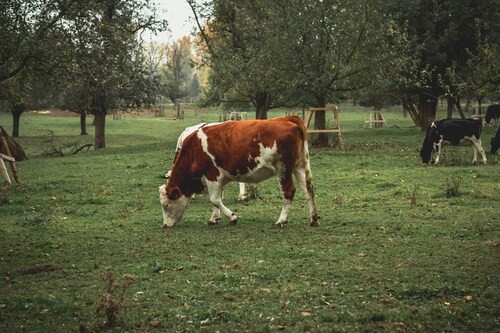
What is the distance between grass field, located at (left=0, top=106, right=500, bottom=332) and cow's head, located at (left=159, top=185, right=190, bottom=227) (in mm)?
313

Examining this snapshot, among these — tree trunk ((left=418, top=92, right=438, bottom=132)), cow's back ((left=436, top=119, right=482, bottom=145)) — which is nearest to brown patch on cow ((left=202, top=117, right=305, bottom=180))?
cow's back ((left=436, top=119, right=482, bottom=145))

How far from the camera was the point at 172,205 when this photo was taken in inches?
536

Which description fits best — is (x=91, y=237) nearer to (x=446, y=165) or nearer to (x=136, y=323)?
(x=136, y=323)

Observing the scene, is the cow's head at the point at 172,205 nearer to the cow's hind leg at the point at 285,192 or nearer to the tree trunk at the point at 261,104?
the cow's hind leg at the point at 285,192

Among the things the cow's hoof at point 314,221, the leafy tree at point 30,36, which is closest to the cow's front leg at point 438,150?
the cow's hoof at point 314,221

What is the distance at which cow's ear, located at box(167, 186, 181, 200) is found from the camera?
44.7 ft

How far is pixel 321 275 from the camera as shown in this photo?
9.04 metres

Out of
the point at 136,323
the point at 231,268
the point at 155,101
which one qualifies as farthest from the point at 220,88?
the point at 136,323

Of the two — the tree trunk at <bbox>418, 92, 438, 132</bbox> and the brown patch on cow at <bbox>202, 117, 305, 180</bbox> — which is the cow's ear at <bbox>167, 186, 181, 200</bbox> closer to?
the brown patch on cow at <bbox>202, 117, 305, 180</bbox>

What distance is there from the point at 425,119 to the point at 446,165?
18276 millimetres

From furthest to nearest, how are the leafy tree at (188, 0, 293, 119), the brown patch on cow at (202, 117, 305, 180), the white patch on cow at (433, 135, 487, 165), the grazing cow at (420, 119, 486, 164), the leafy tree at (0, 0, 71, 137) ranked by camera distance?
the leafy tree at (188, 0, 293, 119) → the grazing cow at (420, 119, 486, 164) → the white patch on cow at (433, 135, 487, 165) → the leafy tree at (0, 0, 71, 137) → the brown patch on cow at (202, 117, 305, 180)

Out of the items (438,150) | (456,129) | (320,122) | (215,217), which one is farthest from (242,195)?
(320,122)

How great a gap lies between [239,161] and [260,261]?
3536 millimetres

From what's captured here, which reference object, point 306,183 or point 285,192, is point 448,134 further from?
point 285,192
